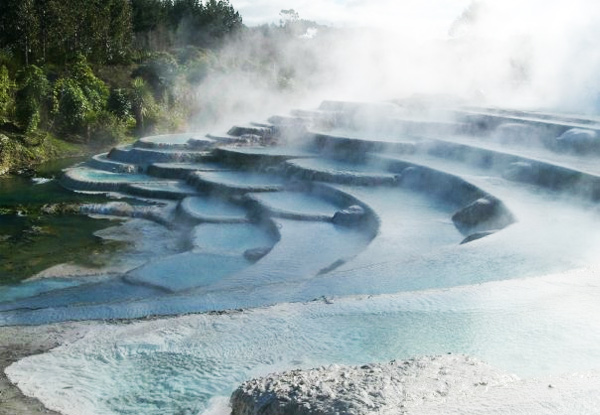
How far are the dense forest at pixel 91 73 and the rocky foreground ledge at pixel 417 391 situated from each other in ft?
46.3

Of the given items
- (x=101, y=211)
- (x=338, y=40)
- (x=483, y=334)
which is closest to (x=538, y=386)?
(x=483, y=334)

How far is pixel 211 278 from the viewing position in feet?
26.3

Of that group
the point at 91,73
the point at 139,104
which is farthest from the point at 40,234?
the point at 91,73

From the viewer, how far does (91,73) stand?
23781mm

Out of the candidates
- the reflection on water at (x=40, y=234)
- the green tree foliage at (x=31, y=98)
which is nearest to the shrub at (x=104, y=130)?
the green tree foliage at (x=31, y=98)

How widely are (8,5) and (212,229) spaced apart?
18855 millimetres

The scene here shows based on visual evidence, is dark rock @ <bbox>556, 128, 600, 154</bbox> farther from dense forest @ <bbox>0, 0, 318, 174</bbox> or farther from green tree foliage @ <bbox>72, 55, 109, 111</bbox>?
green tree foliage @ <bbox>72, 55, 109, 111</bbox>

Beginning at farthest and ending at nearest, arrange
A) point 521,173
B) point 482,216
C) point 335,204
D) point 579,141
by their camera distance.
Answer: point 579,141, point 335,204, point 521,173, point 482,216

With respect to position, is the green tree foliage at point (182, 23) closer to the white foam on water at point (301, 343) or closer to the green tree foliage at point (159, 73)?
the green tree foliage at point (159, 73)

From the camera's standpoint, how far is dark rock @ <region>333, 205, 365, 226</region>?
9859 millimetres

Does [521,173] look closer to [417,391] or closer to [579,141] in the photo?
[579,141]

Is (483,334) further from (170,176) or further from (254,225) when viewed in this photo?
(170,176)

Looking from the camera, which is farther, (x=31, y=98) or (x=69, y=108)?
(x=69, y=108)

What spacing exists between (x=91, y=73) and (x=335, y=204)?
611 inches
